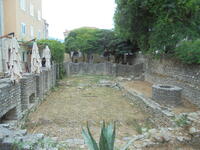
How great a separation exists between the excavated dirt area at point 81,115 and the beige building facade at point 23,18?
7539 millimetres

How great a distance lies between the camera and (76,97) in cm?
1026

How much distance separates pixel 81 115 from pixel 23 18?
40.4ft

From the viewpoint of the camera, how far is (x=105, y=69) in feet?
60.7

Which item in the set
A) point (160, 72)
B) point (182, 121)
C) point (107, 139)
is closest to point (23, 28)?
point (160, 72)

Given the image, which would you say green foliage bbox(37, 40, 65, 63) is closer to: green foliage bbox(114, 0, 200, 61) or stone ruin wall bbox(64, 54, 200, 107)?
stone ruin wall bbox(64, 54, 200, 107)

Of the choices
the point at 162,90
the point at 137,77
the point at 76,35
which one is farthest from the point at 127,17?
the point at 76,35

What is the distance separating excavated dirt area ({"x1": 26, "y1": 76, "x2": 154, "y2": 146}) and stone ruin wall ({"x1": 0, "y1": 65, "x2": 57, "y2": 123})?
56 cm

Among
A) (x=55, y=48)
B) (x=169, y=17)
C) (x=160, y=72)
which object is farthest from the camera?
(x=55, y=48)

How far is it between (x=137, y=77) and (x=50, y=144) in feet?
45.1

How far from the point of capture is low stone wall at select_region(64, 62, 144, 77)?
1745 cm

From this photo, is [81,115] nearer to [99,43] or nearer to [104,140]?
[104,140]

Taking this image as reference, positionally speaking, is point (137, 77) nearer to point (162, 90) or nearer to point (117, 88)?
point (117, 88)

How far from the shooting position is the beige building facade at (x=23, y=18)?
44.3ft

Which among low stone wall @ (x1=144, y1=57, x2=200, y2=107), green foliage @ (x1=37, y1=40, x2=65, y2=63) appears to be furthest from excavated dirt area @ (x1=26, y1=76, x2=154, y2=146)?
green foliage @ (x1=37, y1=40, x2=65, y2=63)
